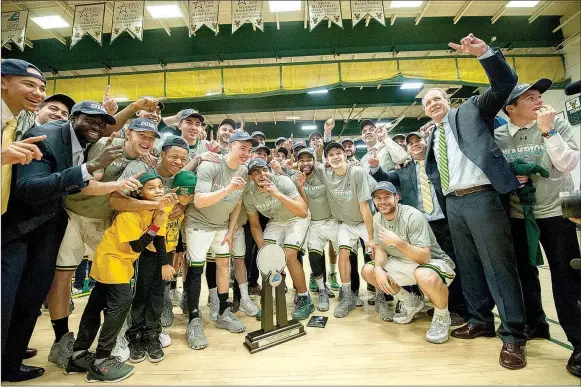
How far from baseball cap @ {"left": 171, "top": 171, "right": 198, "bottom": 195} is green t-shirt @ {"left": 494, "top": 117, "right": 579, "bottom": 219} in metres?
2.74

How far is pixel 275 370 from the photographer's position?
1.98 metres

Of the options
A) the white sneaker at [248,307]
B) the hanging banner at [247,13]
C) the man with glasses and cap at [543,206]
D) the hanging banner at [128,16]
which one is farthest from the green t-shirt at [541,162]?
the hanging banner at [128,16]

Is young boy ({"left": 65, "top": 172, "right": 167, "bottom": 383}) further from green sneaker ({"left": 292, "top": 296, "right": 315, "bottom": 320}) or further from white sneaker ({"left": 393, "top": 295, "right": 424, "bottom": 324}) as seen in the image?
white sneaker ({"left": 393, "top": 295, "right": 424, "bottom": 324})

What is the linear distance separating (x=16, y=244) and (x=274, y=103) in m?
6.87

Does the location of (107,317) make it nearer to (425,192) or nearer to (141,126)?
(141,126)

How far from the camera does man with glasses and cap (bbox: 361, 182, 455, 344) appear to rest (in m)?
2.45

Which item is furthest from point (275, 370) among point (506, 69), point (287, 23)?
point (287, 23)

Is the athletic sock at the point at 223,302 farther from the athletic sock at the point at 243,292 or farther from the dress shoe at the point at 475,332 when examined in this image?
the dress shoe at the point at 475,332

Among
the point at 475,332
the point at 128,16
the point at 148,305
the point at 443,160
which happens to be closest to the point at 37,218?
the point at 148,305

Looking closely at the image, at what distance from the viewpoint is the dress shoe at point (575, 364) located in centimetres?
181

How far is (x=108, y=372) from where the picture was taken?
6.24ft

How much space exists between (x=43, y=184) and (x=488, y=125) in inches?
124

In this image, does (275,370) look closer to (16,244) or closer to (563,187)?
(16,244)

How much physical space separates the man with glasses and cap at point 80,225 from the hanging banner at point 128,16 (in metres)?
3.31
